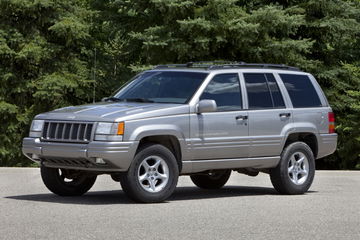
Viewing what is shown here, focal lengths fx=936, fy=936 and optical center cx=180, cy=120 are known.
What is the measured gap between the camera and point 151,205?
1167 cm

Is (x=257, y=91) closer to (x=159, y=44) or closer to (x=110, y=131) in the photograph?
(x=110, y=131)

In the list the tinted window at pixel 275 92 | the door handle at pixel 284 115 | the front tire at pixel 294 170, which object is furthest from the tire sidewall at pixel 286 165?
the tinted window at pixel 275 92

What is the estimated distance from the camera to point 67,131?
39.1 ft

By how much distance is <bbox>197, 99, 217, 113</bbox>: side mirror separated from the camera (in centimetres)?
1225

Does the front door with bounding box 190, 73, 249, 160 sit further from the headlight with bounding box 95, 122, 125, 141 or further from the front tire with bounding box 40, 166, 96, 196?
the front tire with bounding box 40, 166, 96, 196

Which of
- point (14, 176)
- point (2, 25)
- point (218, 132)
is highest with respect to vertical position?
point (2, 25)

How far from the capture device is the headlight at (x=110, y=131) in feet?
37.6

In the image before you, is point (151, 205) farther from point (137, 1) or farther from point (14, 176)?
point (137, 1)

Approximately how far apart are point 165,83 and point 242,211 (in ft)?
8.35

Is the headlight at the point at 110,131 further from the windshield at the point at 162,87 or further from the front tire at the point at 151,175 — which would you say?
the windshield at the point at 162,87

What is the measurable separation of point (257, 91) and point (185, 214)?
325cm

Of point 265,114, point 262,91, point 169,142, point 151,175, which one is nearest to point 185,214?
point 151,175

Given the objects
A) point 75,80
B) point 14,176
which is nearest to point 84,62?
point 75,80

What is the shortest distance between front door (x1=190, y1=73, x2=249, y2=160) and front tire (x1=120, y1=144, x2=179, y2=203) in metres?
0.58
